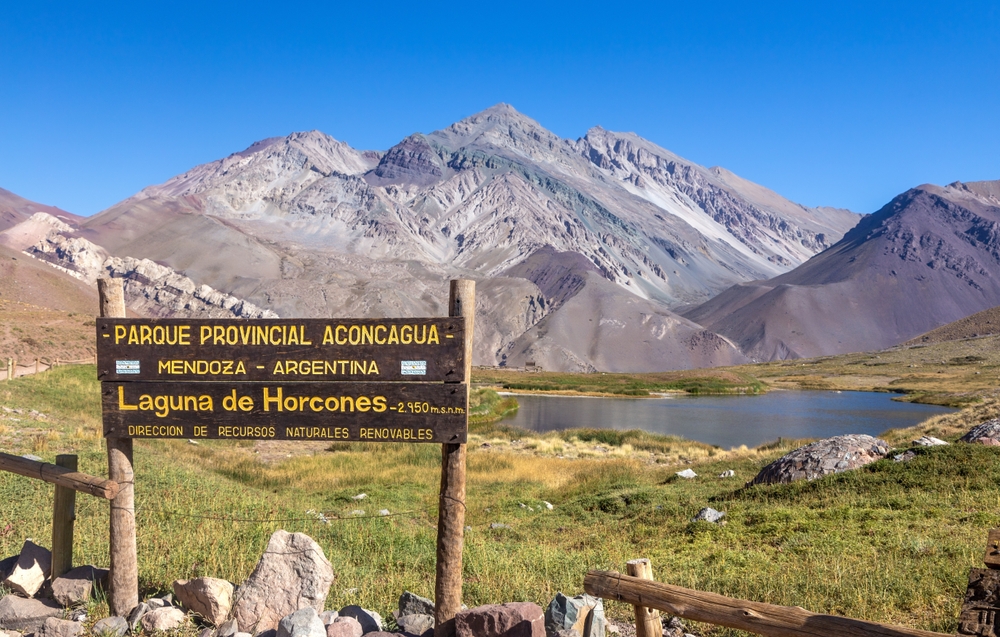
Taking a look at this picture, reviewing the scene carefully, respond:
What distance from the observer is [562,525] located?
1388 cm

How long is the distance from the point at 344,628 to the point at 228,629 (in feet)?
3.57

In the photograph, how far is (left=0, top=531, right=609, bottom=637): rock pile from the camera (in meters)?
5.83

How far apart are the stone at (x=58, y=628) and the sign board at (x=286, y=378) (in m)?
1.65

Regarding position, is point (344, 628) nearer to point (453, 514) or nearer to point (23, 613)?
point (453, 514)

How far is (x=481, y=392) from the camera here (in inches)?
2347

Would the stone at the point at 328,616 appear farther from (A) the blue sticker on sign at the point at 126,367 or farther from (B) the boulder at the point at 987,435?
(B) the boulder at the point at 987,435

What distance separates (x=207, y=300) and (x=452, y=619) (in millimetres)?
147489

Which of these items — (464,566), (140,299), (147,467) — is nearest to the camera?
(464,566)

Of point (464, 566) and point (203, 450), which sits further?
point (203, 450)

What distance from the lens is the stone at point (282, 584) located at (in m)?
6.47

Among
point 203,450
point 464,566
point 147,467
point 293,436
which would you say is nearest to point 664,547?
point 464,566

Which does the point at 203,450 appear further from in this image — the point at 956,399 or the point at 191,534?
the point at 956,399

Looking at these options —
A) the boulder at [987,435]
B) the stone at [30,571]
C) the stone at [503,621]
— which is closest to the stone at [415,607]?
the stone at [503,621]

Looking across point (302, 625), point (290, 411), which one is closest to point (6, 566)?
point (290, 411)
